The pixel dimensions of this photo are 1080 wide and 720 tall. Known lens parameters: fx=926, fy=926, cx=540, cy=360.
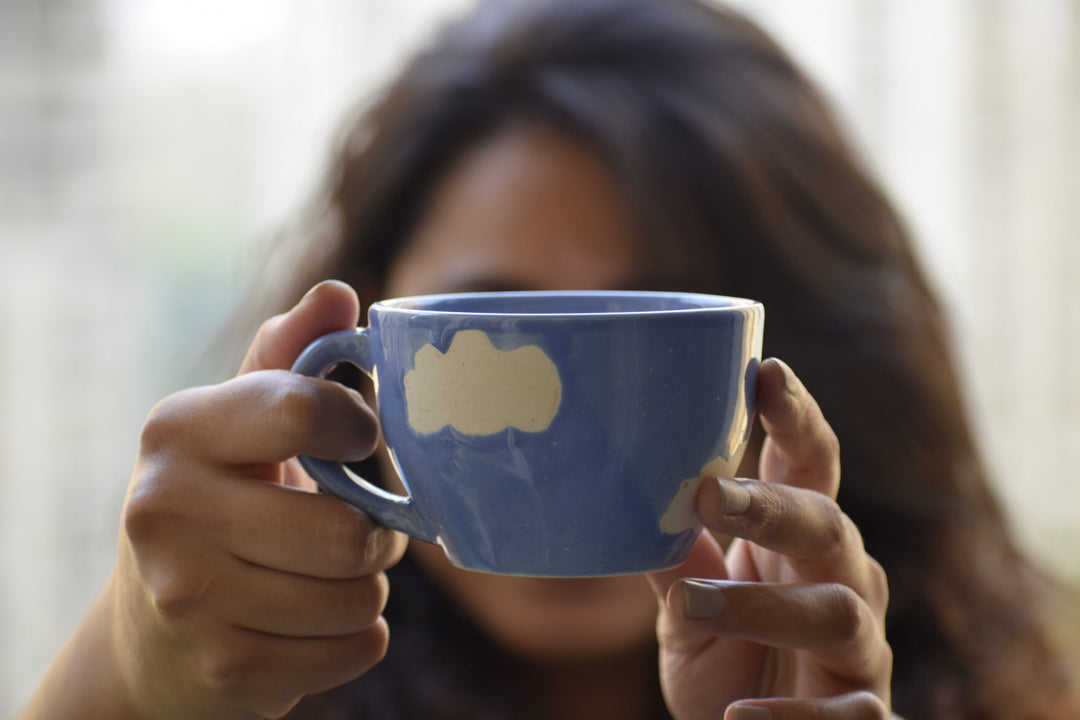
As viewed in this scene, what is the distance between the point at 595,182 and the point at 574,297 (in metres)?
0.62

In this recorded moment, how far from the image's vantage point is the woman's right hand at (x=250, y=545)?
2.03 feet

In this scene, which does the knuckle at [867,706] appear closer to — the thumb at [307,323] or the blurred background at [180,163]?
the thumb at [307,323]

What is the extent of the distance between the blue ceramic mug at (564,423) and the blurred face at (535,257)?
24.6 inches

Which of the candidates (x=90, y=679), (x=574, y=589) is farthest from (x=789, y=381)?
(x=574, y=589)

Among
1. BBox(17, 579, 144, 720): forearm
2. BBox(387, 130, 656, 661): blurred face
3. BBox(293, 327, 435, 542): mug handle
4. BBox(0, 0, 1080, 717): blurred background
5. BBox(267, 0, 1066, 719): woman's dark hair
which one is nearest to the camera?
BBox(293, 327, 435, 542): mug handle

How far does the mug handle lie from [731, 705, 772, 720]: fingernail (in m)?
0.24

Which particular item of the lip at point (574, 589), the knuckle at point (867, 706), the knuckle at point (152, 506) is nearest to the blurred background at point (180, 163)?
the lip at point (574, 589)

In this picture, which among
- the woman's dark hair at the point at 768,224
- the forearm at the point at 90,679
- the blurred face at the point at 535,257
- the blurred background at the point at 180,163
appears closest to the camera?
the forearm at the point at 90,679

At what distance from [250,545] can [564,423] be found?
26 centimetres

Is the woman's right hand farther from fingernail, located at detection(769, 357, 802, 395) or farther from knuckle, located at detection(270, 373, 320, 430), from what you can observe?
fingernail, located at detection(769, 357, 802, 395)

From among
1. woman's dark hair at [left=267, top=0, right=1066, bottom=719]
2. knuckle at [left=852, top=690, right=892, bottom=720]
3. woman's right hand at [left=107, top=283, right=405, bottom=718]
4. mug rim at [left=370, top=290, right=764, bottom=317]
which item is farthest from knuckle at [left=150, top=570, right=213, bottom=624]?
woman's dark hair at [left=267, top=0, right=1066, bottom=719]

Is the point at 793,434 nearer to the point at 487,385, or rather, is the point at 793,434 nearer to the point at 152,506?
the point at 487,385

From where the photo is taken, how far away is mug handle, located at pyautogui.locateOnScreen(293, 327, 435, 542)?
2.03 ft

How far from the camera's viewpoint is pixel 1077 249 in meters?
2.31
